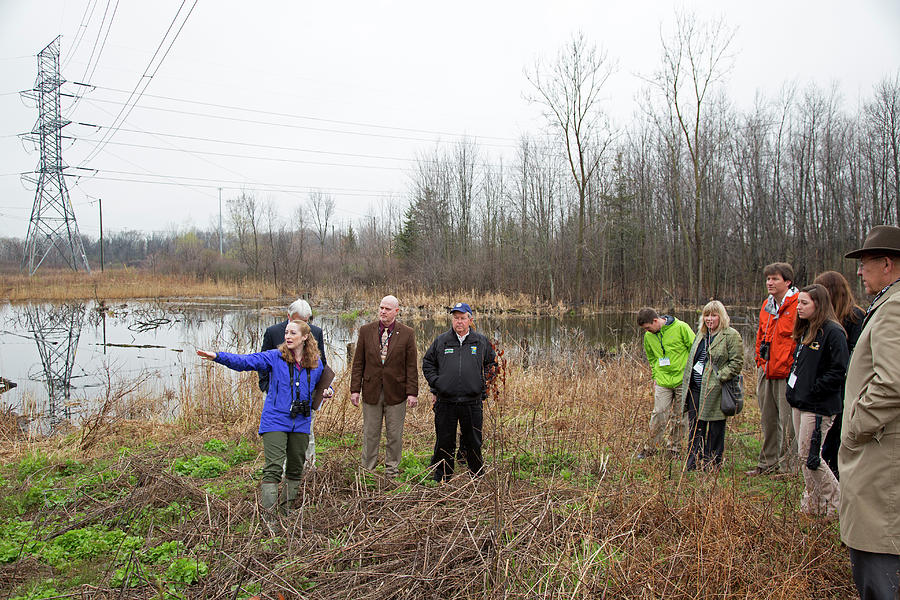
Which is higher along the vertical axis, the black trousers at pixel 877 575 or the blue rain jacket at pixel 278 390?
the blue rain jacket at pixel 278 390

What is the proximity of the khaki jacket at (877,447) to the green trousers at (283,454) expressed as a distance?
3.89 metres

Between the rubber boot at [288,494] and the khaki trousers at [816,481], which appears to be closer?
the khaki trousers at [816,481]

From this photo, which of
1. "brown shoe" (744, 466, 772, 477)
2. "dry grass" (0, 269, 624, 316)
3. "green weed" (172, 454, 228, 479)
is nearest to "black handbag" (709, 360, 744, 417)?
"brown shoe" (744, 466, 772, 477)

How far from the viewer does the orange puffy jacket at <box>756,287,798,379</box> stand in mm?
5246

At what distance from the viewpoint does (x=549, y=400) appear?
862 centimetres

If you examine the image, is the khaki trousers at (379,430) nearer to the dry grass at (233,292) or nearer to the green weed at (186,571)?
the green weed at (186,571)

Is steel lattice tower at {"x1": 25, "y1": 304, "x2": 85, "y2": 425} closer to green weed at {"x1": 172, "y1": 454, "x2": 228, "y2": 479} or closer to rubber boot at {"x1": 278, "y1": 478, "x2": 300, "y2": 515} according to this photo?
green weed at {"x1": 172, "y1": 454, "x2": 228, "y2": 479}

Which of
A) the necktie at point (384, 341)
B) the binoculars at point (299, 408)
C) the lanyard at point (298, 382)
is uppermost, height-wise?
the necktie at point (384, 341)

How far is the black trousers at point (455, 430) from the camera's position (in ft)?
17.5

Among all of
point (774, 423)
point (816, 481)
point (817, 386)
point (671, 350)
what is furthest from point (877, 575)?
point (671, 350)

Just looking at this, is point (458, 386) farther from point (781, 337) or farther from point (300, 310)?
point (781, 337)

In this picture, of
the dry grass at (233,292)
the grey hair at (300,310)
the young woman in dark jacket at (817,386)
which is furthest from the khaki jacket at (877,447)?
the dry grass at (233,292)

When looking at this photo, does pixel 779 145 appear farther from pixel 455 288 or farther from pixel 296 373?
pixel 296 373

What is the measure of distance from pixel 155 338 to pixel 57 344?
272 centimetres
